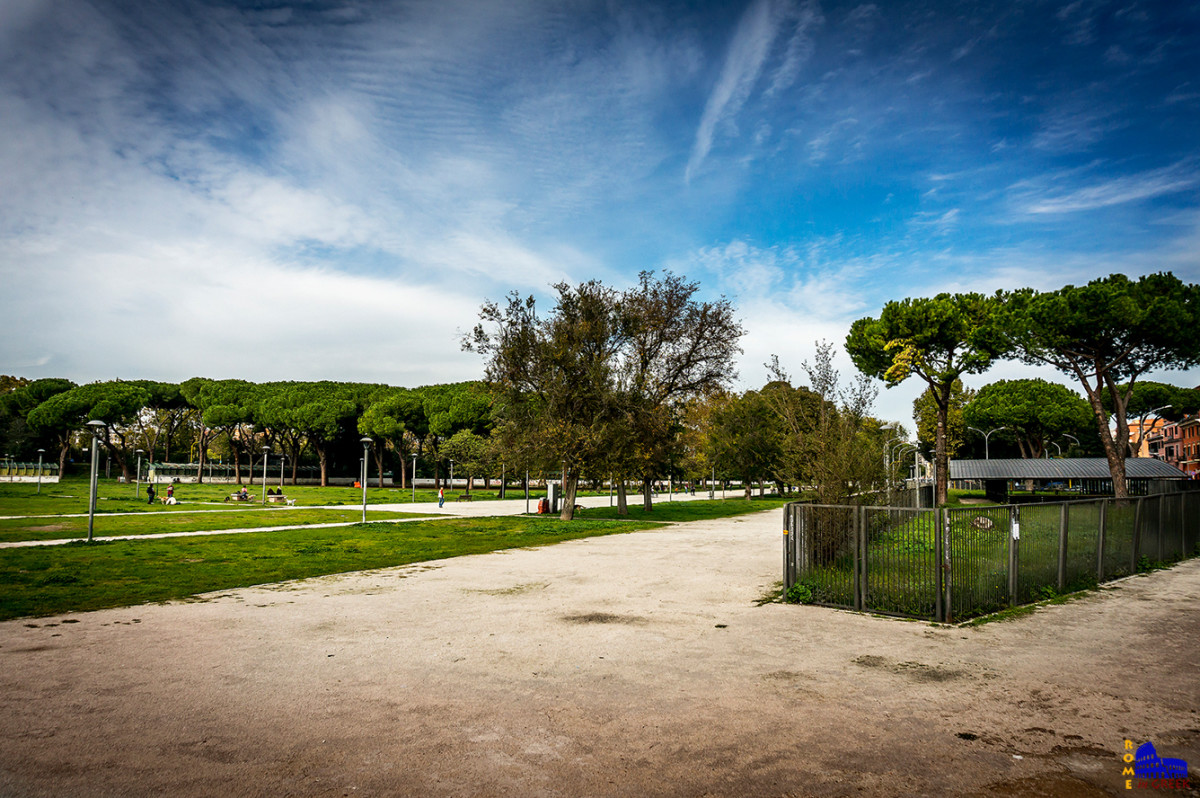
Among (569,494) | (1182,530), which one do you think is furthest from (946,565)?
(569,494)

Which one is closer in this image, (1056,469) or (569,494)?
(569,494)

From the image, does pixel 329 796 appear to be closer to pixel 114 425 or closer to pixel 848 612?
pixel 848 612

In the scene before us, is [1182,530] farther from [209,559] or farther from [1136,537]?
[209,559]

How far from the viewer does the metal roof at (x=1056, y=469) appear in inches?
1877

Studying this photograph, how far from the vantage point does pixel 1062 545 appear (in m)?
11.7

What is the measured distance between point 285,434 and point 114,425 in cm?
1697

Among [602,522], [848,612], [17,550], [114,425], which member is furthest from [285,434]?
[848,612]

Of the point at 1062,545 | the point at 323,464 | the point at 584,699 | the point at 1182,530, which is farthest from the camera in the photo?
the point at 323,464

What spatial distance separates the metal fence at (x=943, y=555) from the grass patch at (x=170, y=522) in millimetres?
20747

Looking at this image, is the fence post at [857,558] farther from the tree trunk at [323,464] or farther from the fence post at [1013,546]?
the tree trunk at [323,464]

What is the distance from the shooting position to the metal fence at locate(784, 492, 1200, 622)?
31.4ft

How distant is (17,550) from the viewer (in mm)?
16422

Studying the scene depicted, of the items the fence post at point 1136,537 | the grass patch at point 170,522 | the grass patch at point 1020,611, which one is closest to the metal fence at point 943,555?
the grass patch at point 1020,611

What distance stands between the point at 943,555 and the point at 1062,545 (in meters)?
3.98
